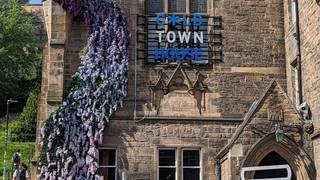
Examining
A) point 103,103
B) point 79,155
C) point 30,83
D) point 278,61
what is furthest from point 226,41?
point 30,83

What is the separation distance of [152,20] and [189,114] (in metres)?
2.93

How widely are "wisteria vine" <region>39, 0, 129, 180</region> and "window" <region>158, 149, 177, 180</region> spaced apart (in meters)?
1.73

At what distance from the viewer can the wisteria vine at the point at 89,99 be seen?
53.0ft

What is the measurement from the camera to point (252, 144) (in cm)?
1475

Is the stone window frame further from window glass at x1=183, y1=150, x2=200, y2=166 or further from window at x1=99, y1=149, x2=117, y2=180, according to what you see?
window at x1=99, y1=149, x2=117, y2=180

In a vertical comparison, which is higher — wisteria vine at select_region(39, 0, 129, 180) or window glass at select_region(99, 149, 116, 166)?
wisteria vine at select_region(39, 0, 129, 180)

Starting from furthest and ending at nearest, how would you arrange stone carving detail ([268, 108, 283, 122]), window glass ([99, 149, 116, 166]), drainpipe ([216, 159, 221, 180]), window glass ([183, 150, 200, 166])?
window glass ([183, 150, 200, 166]) → window glass ([99, 149, 116, 166]) → drainpipe ([216, 159, 221, 180]) → stone carving detail ([268, 108, 283, 122])

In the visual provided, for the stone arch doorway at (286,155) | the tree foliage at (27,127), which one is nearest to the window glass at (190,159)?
the stone arch doorway at (286,155)

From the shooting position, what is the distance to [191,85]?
55.2 ft

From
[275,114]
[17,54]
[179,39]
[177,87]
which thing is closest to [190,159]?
[177,87]

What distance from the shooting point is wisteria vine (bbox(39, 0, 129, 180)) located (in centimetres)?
1616

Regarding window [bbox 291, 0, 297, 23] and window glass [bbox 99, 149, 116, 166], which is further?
window [bbox 291, 0, 297, 23]

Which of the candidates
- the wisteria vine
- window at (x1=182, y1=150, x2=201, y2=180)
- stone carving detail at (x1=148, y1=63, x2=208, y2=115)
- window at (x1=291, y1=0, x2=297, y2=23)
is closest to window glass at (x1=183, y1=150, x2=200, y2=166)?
window at (x1=182, y1=150, x2=201, y2=180)

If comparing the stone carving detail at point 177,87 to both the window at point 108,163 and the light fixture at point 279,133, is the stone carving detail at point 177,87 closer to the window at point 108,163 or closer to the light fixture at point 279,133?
the window at point 108,163
